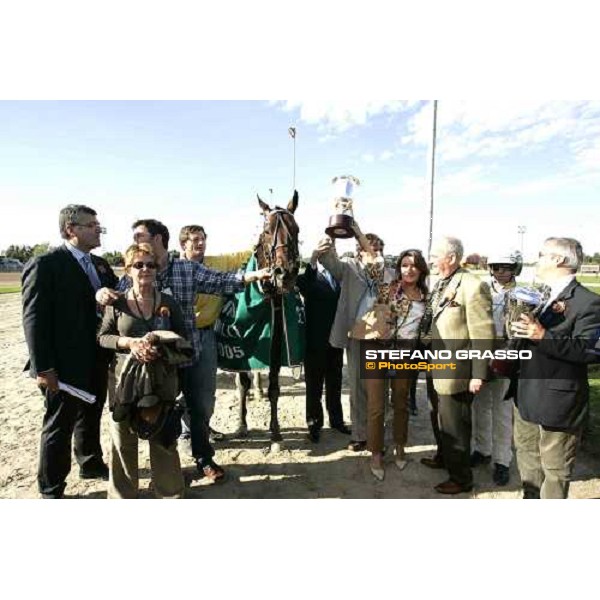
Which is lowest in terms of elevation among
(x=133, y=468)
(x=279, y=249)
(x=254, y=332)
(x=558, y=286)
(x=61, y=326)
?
(x=133, y=468)

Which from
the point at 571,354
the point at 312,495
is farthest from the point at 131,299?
the point at 571,354

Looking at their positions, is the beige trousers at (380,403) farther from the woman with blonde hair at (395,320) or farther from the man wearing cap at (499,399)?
the man wearing cap at (499,399)

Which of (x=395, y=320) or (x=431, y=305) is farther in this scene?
(x=395, y=320)

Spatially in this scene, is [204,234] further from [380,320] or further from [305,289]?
[380,320]

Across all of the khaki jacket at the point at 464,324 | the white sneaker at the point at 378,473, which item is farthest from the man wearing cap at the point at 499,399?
the white sneaker at the point at 378,473

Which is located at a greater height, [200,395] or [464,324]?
[464,324]

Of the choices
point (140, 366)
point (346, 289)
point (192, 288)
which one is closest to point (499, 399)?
point (346, 289)

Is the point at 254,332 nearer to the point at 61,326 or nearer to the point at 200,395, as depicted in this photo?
the point at 200,395

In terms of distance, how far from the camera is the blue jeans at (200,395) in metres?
3.44

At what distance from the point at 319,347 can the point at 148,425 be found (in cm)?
226

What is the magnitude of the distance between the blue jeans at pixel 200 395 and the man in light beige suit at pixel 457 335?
6.82 ft

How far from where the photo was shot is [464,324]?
303cm

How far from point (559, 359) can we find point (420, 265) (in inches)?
51.9

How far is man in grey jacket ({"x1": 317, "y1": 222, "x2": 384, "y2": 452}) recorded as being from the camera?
12.4 ft
